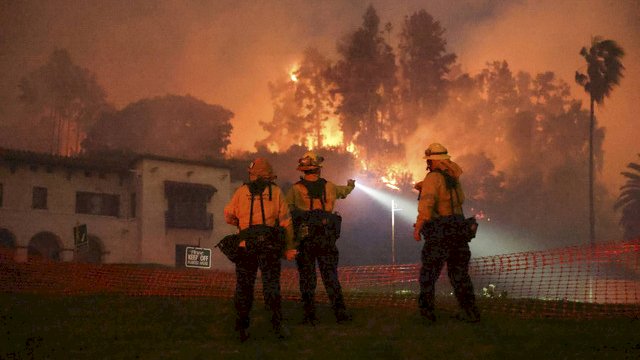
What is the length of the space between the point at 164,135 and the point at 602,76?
46768 mm

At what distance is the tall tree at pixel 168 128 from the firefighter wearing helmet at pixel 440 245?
203 feet

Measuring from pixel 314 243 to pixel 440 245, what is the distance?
1588 millimetres

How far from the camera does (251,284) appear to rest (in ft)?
24.2

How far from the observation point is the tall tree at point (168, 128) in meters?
70.6

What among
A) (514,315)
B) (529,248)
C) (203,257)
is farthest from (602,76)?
(514,315)

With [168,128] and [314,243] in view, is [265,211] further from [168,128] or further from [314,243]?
[168,128]

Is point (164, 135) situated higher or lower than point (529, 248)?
higher

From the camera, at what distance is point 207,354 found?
6344 millimetres

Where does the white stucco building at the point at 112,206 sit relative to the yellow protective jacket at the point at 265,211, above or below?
above

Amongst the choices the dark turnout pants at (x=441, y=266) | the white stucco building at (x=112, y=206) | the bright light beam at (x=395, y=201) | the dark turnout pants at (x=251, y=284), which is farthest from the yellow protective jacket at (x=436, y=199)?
the bright light beam at (x=395, y=201)

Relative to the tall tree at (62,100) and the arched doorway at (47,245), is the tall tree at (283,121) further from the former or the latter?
the arched doorway at (47,245)

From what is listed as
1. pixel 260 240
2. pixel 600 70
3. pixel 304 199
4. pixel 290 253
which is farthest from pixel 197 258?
pixel 600 70

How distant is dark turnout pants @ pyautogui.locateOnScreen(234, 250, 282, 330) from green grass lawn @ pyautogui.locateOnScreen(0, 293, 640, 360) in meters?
0.29

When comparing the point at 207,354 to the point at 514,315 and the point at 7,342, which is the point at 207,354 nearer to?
the point at 7,342
